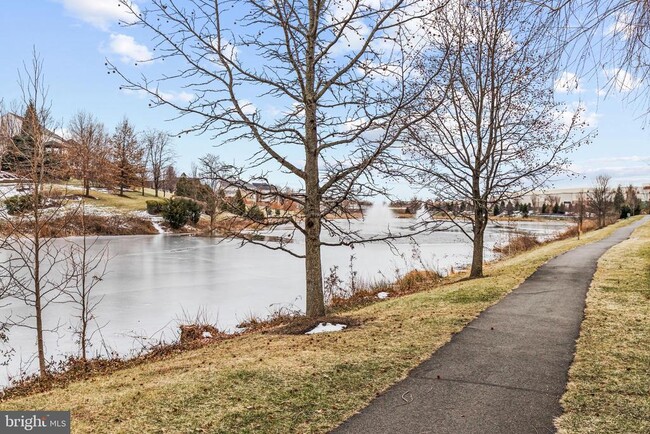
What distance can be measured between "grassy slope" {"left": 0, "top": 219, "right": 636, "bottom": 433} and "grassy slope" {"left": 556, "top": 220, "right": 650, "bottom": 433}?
1.80m

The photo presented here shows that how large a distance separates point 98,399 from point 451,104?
43.4 ft

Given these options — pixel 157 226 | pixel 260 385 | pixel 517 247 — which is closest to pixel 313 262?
pixel 260 385

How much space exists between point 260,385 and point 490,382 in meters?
2.52

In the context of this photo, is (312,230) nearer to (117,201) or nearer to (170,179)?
(117,201)

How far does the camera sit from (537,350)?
6344 millimetres

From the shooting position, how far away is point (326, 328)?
8.27 metres

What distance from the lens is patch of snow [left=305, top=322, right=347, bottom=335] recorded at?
8.10 m

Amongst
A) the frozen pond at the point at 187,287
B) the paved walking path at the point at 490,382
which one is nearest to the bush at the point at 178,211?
the frozen pond at the point at 187,287

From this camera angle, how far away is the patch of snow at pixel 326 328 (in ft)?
26.6

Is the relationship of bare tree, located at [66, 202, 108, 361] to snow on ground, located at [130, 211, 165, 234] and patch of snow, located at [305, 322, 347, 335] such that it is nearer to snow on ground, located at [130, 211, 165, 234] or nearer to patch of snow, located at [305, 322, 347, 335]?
patch of snow, located at [305, 322, 347, 335]

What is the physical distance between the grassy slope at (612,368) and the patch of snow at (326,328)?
3.70 m

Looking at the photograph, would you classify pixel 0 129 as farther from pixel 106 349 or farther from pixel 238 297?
pixel 238 297

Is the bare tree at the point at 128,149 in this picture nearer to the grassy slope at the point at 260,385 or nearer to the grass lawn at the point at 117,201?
the grass lawn at the point at 117,201

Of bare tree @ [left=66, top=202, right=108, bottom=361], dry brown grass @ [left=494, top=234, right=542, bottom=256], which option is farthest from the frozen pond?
dry brown grass @ [left=494, top=234, right=542, bottom=256]
